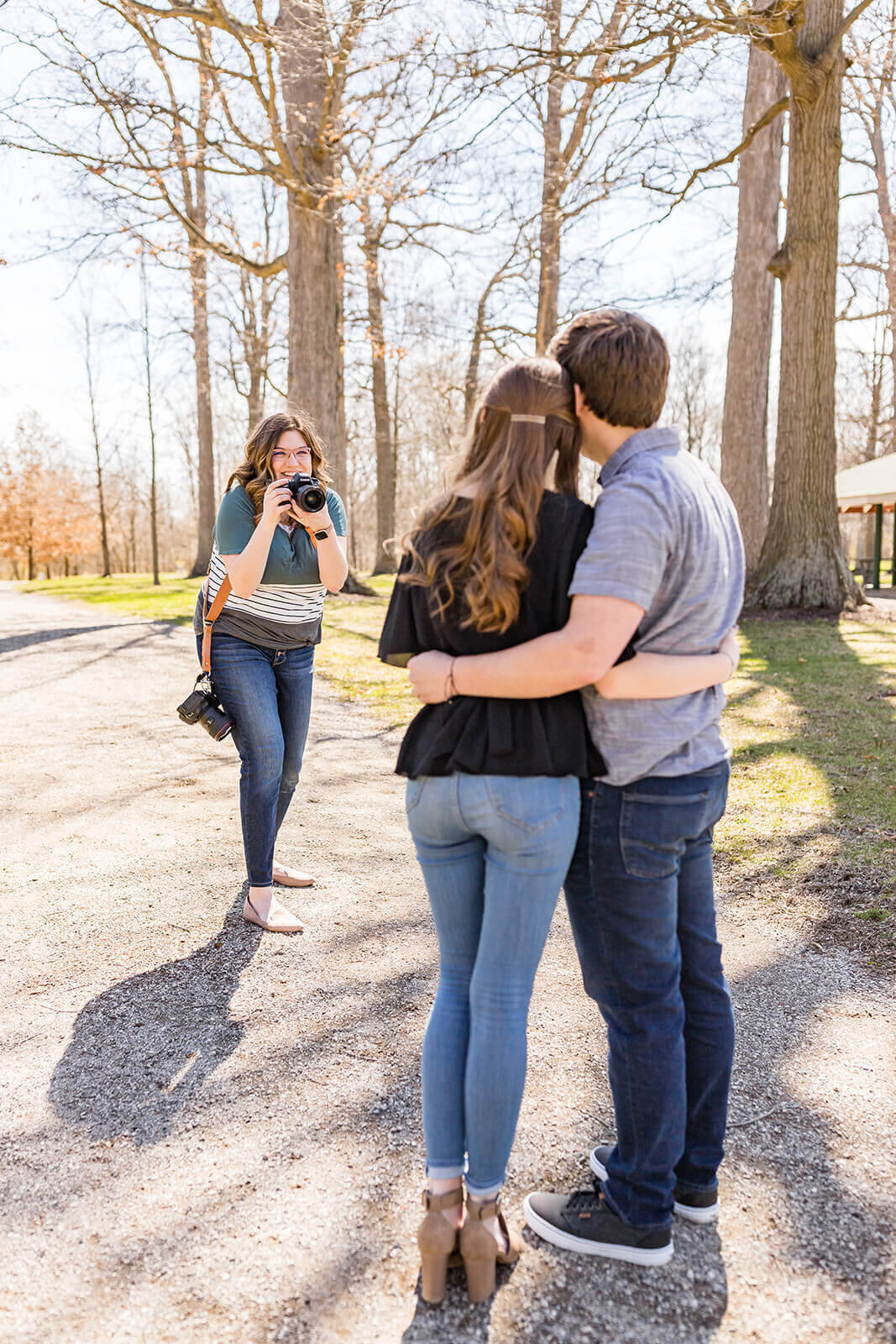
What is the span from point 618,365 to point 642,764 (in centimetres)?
76

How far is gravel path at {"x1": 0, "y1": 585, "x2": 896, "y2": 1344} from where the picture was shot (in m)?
1.81

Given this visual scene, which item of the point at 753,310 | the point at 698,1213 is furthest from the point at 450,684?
the point at 753,310

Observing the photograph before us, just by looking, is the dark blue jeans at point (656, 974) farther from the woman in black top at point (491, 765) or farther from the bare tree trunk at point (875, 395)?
the bare tree trunk at point (875, 395)

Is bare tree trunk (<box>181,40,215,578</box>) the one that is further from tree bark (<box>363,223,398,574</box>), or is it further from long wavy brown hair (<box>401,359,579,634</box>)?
long wavy brown hair (<box>401,359,579,634</box>)

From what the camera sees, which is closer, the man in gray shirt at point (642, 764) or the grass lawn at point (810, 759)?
the man in gray shirt at point (642, 764)

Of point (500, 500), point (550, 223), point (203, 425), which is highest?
point (550, 223)

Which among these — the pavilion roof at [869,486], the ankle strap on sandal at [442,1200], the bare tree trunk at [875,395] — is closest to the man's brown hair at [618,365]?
the ankle strap on sandal at [442,1200]

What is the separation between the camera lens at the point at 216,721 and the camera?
3.55 meters

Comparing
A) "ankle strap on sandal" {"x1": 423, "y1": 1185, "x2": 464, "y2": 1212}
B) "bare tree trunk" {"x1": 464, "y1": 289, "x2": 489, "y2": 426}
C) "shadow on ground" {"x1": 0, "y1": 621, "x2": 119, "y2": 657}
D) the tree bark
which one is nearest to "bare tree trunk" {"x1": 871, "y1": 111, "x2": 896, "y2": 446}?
"bare tree trunk" {"x1": 464, "y1": 289, "x2": 489, "y2": 426}

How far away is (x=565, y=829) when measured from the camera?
1764 mm

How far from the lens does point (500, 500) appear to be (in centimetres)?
168

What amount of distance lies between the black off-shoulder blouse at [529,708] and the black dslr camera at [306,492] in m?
1.64

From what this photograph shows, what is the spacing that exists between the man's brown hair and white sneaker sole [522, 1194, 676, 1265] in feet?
5.58

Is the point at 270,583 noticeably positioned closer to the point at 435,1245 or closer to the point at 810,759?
the point at 435,1245
